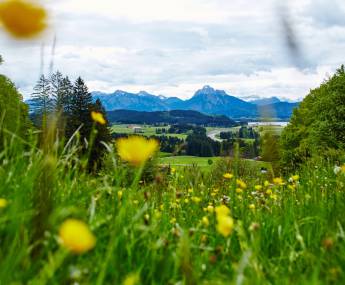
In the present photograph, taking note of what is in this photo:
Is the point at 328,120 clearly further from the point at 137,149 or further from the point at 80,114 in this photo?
the point at 137,149

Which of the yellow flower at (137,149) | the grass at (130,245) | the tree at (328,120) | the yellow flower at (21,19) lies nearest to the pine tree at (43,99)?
the grass at (130,245)

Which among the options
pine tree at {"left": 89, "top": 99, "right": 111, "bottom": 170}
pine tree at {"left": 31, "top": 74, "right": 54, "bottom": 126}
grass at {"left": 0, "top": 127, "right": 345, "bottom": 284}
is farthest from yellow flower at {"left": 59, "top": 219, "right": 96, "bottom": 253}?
pine tree at {"left": 89, "top": 99, "right": 111, "bottom": 170}

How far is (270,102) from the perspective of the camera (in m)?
2.10

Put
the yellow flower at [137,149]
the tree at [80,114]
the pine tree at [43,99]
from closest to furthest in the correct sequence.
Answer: the yellow flower at [137,149] → the pine tree at [43,99] → the tree at [80,114]

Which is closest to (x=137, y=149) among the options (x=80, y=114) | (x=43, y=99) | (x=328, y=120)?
(x=43, y=99)

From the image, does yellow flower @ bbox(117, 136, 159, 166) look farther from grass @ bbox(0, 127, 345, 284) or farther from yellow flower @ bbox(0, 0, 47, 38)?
yellow flower @ bbox(0, 0, 47, 38)

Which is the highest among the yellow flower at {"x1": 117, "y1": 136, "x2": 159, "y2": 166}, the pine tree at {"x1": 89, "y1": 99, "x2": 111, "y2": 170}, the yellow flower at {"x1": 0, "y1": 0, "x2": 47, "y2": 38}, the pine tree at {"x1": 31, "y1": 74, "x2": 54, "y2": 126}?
the yellow flower at {"x1": 0, "y1": 0, "x2": 47, "y2": 38}

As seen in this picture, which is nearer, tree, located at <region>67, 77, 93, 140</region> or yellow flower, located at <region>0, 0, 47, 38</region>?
yellow flower, located at <region>0, 0, 47, 38</region>

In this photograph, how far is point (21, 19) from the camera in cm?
198

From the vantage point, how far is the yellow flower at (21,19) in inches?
77.4

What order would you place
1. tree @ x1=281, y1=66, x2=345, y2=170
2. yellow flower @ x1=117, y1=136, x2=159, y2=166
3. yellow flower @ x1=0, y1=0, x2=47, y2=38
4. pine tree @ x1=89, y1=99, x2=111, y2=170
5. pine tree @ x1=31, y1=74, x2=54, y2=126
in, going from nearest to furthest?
yellow flower @ x1=0, y1=0, x2=47, y2=38 → yellow flower @ x1=117, y1=136, x2=159, y2=166 → pine tree @ x1=31, y1=74, x2=54, y2=126 → pine tree @ x1=89, y1=99, x2=111, y2=170 → tree @ x1=281, y1=66, x2=345, y2=170

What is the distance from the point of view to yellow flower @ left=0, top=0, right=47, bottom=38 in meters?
1.97

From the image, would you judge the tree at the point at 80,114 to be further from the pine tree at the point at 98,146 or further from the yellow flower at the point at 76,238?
the yellow flower at the point at 76,238

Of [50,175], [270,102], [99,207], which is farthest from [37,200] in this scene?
[270,102]
